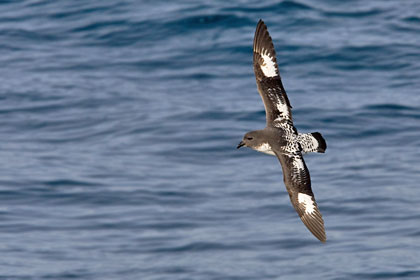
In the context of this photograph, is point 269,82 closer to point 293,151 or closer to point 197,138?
point 293,151

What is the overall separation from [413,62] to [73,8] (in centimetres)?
891

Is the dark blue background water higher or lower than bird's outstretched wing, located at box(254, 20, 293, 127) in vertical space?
lower

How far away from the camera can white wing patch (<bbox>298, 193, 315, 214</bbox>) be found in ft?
31.0

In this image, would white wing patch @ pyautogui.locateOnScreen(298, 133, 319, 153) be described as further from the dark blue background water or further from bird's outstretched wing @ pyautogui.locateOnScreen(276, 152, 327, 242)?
the dark blue background water

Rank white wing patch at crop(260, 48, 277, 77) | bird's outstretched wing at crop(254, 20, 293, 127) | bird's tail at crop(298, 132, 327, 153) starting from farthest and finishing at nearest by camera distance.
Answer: white wing patch at crop(260, 48, 277, 77), bird's outstretched wing at crop(254, 20, 293, 127), bird's tail at crop(298, 132, 327, 153)

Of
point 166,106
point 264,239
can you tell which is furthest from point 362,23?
point 264,239

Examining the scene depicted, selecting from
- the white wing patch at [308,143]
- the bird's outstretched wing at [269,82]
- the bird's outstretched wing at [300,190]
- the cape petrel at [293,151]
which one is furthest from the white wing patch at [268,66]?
the bird's outstretched wing at [300,190]

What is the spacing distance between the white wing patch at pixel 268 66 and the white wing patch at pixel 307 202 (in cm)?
145

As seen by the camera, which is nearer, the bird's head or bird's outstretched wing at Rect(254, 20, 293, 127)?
the bird's head

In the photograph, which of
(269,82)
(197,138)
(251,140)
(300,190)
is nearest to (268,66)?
(269,82)

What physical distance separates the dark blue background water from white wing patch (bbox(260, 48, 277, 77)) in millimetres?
4177

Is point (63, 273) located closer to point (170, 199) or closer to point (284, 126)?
point (170, 199)

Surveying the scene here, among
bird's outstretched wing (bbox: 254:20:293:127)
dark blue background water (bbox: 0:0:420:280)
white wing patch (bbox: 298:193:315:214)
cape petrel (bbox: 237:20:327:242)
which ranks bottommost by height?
dark blue background water (bbox: 0:0:420:280)

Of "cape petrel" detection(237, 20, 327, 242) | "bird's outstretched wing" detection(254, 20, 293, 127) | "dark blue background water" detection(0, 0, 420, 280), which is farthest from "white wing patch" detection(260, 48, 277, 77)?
"dark blue background water" detection(0, 0, 420, 280)
